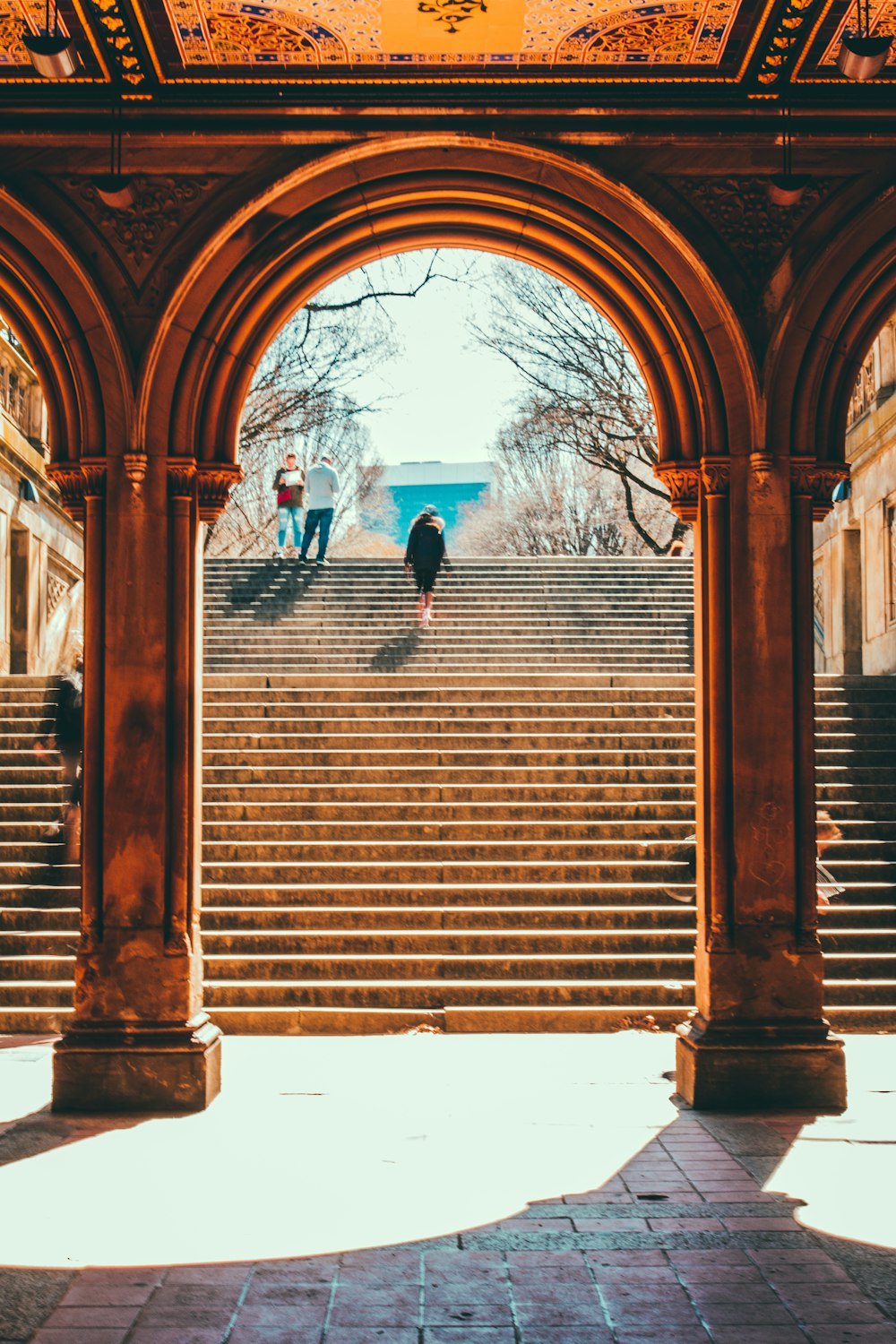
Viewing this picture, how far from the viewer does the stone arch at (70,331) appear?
22.0ft

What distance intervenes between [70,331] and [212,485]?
0.98m

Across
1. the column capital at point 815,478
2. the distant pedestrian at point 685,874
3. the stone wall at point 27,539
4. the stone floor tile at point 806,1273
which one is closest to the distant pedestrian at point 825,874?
the distant pedestrian at point 685,874

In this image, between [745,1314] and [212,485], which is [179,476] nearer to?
[212,485]

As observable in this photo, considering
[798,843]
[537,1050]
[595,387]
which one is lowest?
[537,1050]

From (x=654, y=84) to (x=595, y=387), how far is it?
18.1 metres

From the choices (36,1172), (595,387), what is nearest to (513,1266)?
(36,1172)

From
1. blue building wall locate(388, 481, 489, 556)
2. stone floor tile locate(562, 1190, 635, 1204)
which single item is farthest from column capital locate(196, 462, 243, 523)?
blue building wall locate(388, 481, 489, 556)

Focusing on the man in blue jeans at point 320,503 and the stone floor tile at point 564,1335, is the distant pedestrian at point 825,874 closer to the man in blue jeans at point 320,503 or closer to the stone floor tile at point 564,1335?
the stone floor tile at point 564,1335

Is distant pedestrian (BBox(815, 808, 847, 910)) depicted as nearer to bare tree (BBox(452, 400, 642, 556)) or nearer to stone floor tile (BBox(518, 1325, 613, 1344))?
stone floor tile (BBox(518, 1325, 613, 1344))

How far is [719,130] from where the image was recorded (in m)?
6.73

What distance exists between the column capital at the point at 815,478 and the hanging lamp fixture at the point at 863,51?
174 centimetres

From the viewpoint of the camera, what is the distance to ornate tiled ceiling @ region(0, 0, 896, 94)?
19.4ft

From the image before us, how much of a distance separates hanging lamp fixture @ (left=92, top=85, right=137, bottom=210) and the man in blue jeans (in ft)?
30.7

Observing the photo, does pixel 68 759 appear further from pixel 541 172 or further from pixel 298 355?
pixel 298 355
